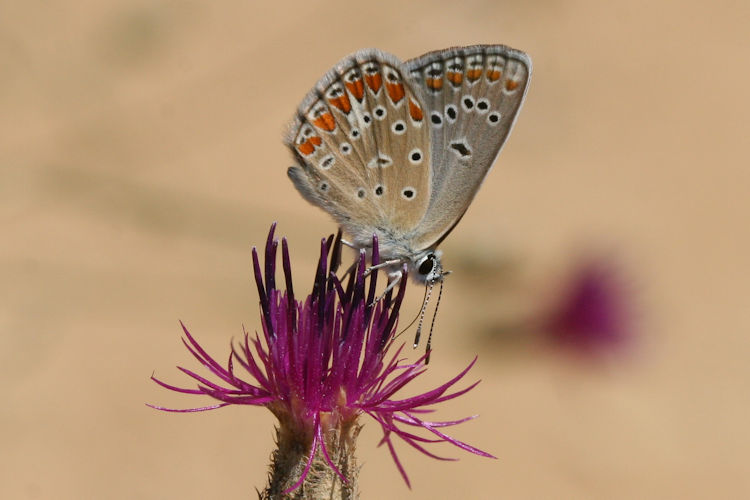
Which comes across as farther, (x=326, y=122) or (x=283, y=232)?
(x=283, y=232)

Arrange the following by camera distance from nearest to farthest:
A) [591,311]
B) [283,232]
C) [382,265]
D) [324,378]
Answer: [324,378] → [382,265] → [591,311] → [283,232]

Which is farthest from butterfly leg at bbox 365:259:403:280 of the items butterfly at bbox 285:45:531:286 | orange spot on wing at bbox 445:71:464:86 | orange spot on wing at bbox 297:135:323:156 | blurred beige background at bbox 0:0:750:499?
blurred beige background at bbox 0:0:750:499

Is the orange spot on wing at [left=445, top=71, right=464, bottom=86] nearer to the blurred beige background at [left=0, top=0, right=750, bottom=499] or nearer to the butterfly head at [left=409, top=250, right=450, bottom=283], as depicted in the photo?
the butterfly head at [left=409, top=250, right=450, bottom=283]

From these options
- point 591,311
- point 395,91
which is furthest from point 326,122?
point 591,311

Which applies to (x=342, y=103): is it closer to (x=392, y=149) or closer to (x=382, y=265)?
(x=392, y=149)

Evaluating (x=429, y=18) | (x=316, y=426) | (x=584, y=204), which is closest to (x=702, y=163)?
(x=584, y=204)

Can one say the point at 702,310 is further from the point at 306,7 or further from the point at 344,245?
the point at 344,245

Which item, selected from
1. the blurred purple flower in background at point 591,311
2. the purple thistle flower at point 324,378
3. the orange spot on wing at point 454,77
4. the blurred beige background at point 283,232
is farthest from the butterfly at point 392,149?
the blurred purple flower in background at point 591,311

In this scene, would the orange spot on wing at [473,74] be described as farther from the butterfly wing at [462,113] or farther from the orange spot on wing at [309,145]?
the orange spot on wing at [309,145]
